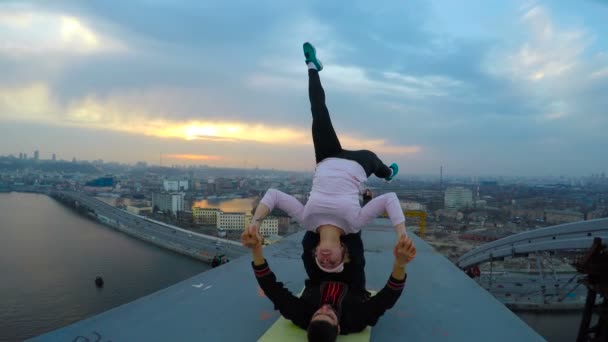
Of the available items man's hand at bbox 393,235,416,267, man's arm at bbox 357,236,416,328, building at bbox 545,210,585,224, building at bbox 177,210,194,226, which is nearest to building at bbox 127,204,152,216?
building at bbox 177,210,194,226

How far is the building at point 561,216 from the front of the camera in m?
11.2

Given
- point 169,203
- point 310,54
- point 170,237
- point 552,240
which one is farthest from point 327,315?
point 169,203

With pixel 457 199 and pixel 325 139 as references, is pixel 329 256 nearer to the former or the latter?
pixel 325 139

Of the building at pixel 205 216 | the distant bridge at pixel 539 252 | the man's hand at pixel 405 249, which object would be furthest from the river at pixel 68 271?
the man's hand at pixel 405 249

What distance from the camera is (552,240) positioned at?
3410 mm

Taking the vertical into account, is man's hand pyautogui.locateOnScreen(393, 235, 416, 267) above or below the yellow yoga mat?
above

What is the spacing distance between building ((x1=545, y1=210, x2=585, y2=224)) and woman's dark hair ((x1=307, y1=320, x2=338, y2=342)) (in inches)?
477

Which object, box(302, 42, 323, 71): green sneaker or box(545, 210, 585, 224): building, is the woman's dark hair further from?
box(545, 210, 585, 224): building

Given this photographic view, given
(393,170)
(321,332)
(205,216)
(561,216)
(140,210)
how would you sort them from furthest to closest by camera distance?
(140,210)
(205,216)
(561,216)
(393,170)
(321,332)

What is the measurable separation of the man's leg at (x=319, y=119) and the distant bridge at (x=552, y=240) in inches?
85.0

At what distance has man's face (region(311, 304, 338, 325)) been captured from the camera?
1325 millimetres

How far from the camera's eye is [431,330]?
1645 mm

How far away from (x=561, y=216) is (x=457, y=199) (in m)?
11.0

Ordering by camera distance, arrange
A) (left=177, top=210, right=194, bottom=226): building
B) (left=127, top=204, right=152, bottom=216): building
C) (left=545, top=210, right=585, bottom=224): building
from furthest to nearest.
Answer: (left=127, top=204, right=152, bottom=216): building → (left=177, top=210, right=194, bottom=226): building → (left=545, top=210, right=585, bottom=224): building
